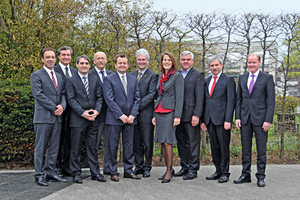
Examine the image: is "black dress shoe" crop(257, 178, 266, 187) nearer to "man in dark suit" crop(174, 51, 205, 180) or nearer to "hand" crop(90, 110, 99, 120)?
"man in dark suit" crop(174, 51, 205, 180)

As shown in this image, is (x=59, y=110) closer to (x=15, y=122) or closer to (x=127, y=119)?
(x=127, y=119)

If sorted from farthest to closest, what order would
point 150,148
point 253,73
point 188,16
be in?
1. point 188,16
2. point 150,148
3. point 253,73

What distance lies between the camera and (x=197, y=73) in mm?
5320

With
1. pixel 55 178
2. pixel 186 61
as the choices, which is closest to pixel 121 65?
pixel 186 61

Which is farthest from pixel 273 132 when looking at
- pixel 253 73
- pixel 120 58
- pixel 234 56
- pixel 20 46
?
pixel 20 46

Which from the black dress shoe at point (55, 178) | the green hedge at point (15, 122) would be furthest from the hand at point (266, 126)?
the green hedge at point (15, 122)

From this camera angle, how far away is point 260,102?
4.83 meters

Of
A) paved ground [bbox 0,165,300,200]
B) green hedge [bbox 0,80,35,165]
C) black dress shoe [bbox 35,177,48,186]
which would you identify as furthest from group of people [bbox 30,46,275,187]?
green hedge [bbox 0,80,35,165]

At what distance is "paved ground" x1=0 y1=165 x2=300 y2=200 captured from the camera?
4203 millimetres

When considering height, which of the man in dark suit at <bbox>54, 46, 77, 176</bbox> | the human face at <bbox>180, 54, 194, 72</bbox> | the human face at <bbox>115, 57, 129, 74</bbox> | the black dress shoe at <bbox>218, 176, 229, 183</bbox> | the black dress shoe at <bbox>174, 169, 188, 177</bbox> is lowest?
the black dress shoe at <bbox>174, 169, 188, 177</bbox>

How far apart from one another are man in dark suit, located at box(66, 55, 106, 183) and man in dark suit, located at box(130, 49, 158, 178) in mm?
798

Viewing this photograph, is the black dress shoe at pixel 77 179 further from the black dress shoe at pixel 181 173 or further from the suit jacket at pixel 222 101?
the suit jacket at pixel 222 101

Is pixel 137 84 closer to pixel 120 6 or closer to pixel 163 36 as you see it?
pixel 163 36

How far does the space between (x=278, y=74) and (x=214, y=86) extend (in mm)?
2898
